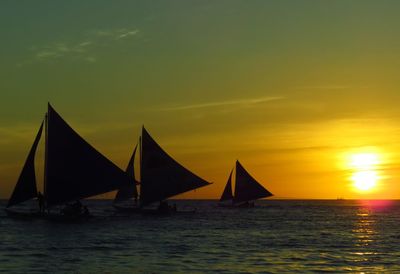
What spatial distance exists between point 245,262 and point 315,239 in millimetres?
18221

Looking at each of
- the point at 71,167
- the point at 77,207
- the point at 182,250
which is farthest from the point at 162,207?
the point at 182,250

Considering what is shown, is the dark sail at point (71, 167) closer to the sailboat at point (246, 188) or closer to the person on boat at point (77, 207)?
the person on boat at point (77, 207)

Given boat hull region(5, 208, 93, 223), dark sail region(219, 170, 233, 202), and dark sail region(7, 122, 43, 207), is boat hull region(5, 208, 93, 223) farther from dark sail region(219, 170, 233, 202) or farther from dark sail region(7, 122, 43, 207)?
dark sail region(219, 170, 233, 202)

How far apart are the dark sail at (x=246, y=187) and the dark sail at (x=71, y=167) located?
63477mm

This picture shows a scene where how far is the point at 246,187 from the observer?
126625 millimetres

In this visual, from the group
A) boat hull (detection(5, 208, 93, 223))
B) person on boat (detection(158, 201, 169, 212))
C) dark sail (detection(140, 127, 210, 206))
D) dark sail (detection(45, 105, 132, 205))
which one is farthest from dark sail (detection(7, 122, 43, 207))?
person on boat (detection(158, 201, 169, 212))

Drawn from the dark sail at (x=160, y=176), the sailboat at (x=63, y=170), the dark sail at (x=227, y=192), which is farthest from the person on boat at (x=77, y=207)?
the dark sail at (x=227, y=192)

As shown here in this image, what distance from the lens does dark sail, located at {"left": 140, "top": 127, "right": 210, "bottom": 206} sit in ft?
259

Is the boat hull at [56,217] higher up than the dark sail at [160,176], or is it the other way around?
the dark sail at [160,176]

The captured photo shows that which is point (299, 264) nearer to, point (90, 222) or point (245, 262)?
point (245, 262)

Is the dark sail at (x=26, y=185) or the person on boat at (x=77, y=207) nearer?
the dark sail at (x=26, y=185)

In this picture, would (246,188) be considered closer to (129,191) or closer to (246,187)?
(246,187)

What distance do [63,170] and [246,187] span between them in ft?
227

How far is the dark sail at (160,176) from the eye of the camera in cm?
7894
